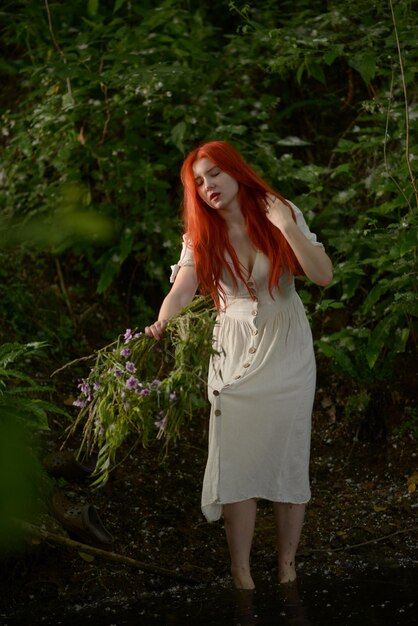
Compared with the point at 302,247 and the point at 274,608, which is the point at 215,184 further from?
the point at 274,608

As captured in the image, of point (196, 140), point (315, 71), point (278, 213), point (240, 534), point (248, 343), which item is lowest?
point (240, 534)

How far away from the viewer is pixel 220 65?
700 centimetres

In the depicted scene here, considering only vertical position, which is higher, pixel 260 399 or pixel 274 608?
pixel 260 399

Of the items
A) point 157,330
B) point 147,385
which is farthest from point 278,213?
point 147,385

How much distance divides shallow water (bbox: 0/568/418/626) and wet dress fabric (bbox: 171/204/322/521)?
0.36 m

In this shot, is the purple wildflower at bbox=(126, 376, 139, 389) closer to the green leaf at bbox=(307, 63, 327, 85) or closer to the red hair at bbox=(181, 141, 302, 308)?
the red hair at bbox=(181, 141, 302, 308)

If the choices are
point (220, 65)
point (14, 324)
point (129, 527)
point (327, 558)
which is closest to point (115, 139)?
point (220, 65)

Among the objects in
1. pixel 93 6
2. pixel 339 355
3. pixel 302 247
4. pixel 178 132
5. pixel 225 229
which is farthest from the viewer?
pixel 93 6

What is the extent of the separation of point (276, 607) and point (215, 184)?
1687 millimetres

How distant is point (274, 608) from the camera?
12.5ft

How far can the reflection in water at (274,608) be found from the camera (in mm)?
3625

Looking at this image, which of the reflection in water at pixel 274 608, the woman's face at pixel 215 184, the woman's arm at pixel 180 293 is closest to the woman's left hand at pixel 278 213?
the woman's face at pixel 215 184

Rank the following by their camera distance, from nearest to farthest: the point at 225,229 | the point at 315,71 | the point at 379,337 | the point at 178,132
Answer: the point at 225,229 → the point at 379,337 → the point at 178,132 → the point at 315,71

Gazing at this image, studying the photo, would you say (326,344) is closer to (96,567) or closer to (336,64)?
(96,567)
